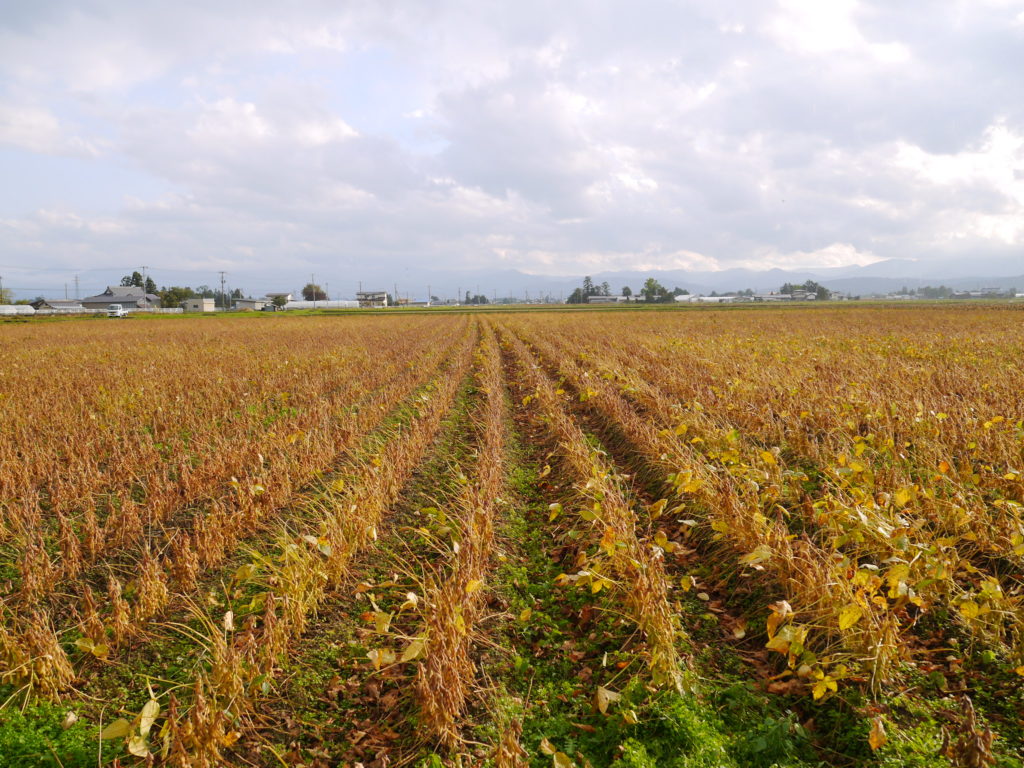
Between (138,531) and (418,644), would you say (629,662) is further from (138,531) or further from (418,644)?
(138,531)

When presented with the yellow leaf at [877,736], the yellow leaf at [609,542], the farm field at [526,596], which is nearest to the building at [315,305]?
the farm field at [526,596]

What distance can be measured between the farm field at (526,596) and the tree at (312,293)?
416 feet

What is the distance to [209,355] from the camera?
18.8 m

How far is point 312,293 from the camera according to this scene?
133250 mm

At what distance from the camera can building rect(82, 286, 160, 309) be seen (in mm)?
107831

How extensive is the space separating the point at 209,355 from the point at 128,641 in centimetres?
1765

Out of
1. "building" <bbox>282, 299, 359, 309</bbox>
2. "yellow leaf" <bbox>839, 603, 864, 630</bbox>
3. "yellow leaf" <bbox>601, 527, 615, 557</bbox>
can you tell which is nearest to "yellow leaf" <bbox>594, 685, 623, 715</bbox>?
"yellow leaf" <bbox>601, 527, 615, 557</bbox>

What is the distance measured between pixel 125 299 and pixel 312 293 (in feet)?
128

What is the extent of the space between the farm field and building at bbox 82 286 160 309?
12206cm

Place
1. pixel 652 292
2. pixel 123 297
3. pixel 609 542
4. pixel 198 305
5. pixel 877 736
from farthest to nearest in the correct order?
1. pixel 652 292
2. pixel 123 297
3. pixel 198 305
4. pixel 609 542
5. pixel 877 736

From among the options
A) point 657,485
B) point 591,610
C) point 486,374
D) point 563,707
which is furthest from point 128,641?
point 486,374

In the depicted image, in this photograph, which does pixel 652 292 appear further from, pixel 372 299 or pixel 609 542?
pixel 609 542

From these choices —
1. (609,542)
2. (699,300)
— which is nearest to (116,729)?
(609,542)

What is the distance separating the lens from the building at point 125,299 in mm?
107831
